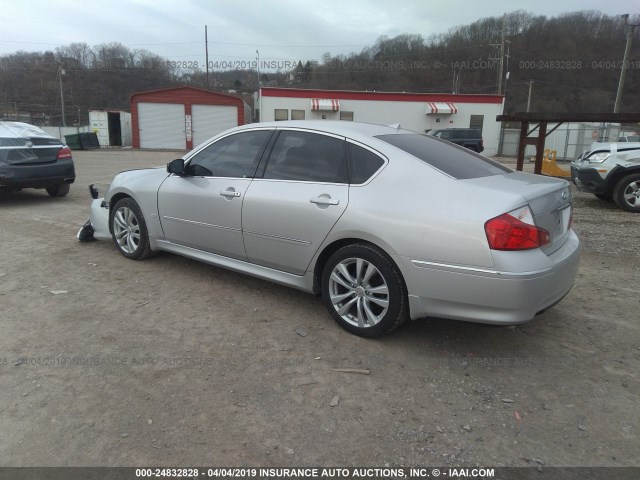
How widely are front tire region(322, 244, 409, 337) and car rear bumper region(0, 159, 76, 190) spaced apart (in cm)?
732

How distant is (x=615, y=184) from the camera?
8.96 m

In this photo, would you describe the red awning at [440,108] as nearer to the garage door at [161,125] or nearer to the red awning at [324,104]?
the red awning at [324,104]

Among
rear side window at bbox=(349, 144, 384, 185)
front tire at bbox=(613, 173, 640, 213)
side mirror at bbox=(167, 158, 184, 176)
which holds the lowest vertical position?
front tire at bbox=(613, 173, 640, 213)

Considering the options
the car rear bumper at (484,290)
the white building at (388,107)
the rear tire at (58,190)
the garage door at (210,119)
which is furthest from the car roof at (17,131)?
the garage door at (210,119)

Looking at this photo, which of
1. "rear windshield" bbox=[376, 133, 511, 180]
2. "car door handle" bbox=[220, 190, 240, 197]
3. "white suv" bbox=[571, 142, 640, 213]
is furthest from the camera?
"white suv" bbox=[571, 142, 640, 213]

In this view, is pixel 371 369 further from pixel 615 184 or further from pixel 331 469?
pixel 615 184

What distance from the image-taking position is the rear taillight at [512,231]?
2748mm

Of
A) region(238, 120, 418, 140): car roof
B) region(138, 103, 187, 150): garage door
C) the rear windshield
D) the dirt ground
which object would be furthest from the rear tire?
region(138, 103, 187, 150): garage door

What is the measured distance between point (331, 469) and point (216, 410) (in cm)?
75

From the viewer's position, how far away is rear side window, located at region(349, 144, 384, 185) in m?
3.33

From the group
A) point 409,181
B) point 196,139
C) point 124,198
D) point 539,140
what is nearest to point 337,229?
point 409,181

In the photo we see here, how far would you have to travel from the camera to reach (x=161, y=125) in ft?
113

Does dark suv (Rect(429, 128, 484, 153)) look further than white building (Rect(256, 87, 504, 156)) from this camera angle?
No

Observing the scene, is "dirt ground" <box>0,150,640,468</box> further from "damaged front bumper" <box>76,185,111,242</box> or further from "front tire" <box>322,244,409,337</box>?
"damaged front bumper" <box>76,185,111,242</box>
